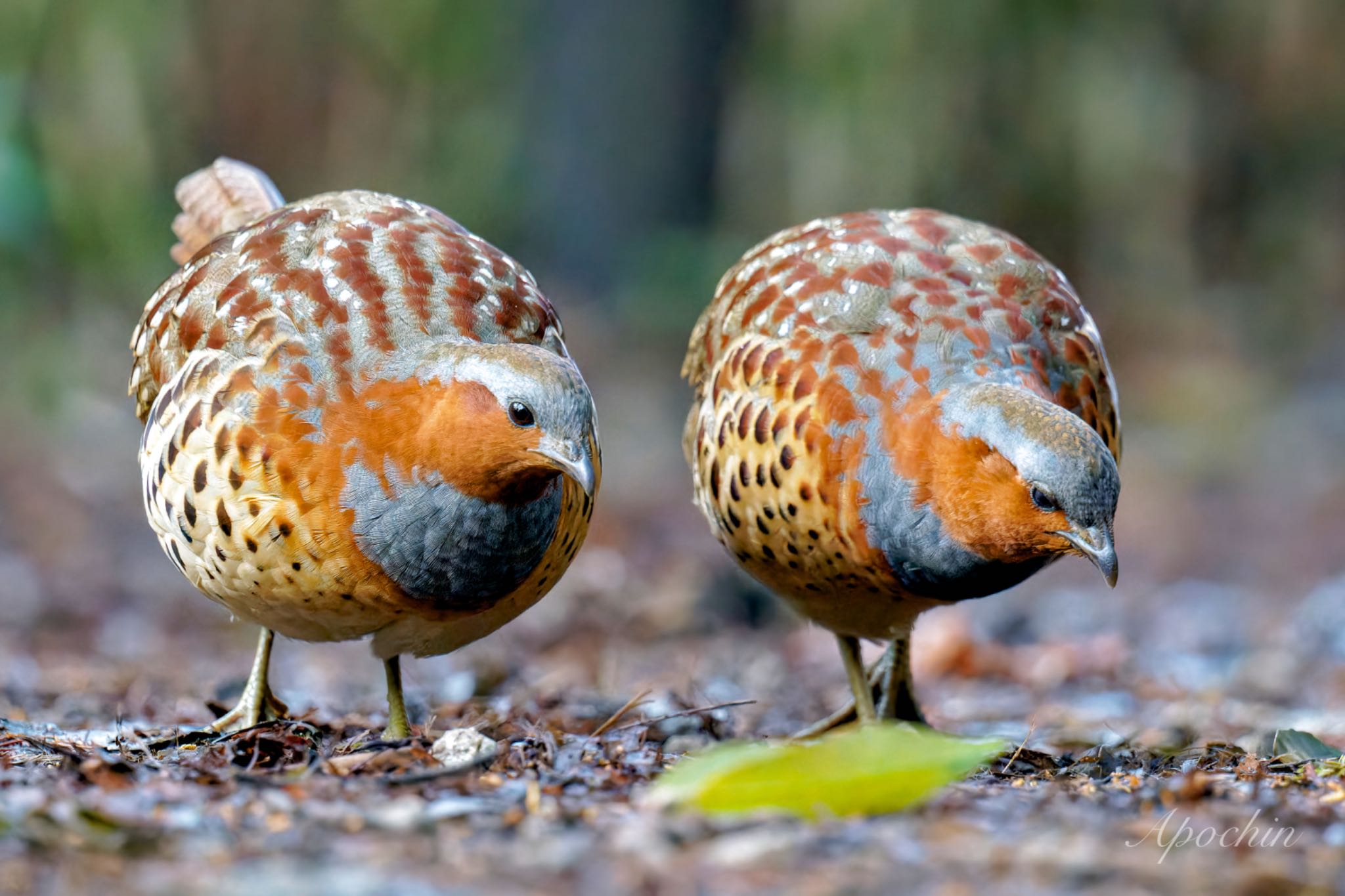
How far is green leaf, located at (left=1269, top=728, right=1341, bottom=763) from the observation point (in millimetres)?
5012

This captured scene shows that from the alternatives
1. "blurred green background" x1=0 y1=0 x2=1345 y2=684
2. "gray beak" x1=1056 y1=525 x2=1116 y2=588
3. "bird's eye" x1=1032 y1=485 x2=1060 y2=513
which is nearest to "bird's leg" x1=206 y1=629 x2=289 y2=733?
"bird's eye" x1=1032 y1=485 x2=1060 y2=513

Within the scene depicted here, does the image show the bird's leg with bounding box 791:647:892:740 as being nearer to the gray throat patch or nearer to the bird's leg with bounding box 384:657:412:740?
the bird's leg with bounding box 384:657:412:740

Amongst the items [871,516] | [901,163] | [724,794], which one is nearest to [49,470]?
[901,163]

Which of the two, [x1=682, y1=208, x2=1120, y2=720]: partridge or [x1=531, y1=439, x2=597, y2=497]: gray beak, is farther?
[x1=682, y1=208, x2=1120, y2=720]: partridge

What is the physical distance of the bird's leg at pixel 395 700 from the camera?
532 centimetres

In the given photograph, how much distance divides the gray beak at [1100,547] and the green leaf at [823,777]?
3.81 ft

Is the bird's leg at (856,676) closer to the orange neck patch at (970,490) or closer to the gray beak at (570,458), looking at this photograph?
the orange neck patch at (970,490)

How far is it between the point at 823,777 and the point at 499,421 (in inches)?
59.2

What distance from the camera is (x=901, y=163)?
15602 millimetres

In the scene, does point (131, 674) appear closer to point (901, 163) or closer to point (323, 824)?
point (323, 824)

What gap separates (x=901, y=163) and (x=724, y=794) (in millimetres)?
12811

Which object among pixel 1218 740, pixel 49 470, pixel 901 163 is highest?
pixel 901 163

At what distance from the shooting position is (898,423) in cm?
512
